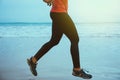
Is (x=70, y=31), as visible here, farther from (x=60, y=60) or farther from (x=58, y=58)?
(x=58, y=58)

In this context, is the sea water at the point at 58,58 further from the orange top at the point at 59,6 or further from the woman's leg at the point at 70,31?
the orange top at the point at 59,6

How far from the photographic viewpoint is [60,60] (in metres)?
7.77

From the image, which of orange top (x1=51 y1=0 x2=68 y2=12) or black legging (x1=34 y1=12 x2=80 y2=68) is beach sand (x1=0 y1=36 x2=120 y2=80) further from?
orange top (x1=51 y1=0 x2=68 y2=12)

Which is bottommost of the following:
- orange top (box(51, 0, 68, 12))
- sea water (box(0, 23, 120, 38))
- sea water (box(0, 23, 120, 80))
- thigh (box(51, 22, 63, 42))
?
sea water (box(0, 23, 120, 38))

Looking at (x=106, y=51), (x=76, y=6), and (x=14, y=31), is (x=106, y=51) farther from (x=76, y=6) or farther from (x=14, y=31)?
(x=14, y=31)

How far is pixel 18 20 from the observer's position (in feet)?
44.6

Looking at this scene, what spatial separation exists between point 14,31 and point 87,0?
2.49 meters

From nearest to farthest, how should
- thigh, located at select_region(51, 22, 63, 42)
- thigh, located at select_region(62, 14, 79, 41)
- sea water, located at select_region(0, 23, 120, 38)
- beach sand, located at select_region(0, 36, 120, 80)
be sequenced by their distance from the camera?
thigh, located at select_region(62, 14, 79, 41), thigh, located at select_region(51, 22, 63, 42), beach sand, located at select_region(0, 36, 120, 80), sea water, located at select_region(0, 23, 120, 38)

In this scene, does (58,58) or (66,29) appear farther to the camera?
(58,58)

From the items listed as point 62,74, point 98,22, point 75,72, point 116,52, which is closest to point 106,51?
point 116,52

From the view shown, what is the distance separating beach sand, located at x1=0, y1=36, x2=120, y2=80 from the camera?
6.39 metres

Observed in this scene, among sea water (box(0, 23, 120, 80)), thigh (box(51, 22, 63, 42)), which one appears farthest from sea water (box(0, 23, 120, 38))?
thigh (box(51, 22, 63, 42))

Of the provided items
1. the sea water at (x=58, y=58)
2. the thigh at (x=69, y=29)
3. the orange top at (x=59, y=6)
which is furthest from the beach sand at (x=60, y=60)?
the orange top at (x=59, y=6)

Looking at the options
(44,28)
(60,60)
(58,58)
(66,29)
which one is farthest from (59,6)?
(44,28)
